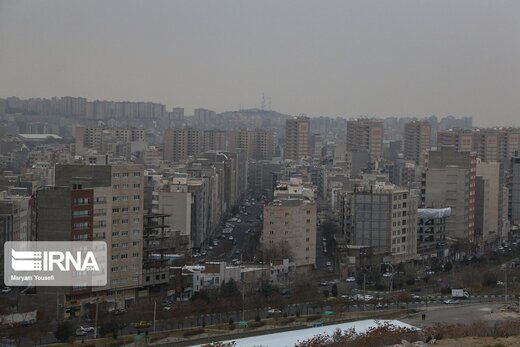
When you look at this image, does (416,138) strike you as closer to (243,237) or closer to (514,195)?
(514,195)

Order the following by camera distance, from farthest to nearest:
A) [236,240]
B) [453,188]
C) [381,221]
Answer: [236,240]
[453,188]
[381,221]

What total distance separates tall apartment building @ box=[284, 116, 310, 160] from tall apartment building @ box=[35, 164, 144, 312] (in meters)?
20.6

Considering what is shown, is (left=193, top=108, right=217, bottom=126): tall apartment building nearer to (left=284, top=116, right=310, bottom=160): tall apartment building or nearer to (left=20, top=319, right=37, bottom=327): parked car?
(left=284, top=116, right=310, bottom=160): tall apartment building

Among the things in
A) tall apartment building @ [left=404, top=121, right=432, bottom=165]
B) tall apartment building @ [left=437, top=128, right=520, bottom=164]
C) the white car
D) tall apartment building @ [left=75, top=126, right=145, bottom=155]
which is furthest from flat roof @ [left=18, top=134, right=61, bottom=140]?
the white car

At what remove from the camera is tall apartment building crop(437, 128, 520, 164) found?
22.2 meters

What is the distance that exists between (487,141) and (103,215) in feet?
51.4

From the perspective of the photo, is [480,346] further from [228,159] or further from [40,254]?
[228,159]

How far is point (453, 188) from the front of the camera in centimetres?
1259

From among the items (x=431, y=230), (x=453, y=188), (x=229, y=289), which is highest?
(x=453, y=188)

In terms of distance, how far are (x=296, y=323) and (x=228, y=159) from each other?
12.3 m

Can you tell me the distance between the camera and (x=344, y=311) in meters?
8.28

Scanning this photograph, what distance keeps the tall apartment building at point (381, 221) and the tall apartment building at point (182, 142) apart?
1655cm

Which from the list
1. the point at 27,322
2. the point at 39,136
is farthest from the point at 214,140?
the point at 27,322

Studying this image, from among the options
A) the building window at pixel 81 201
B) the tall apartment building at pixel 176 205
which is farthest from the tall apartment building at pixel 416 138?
the building window at pixel 81 201
